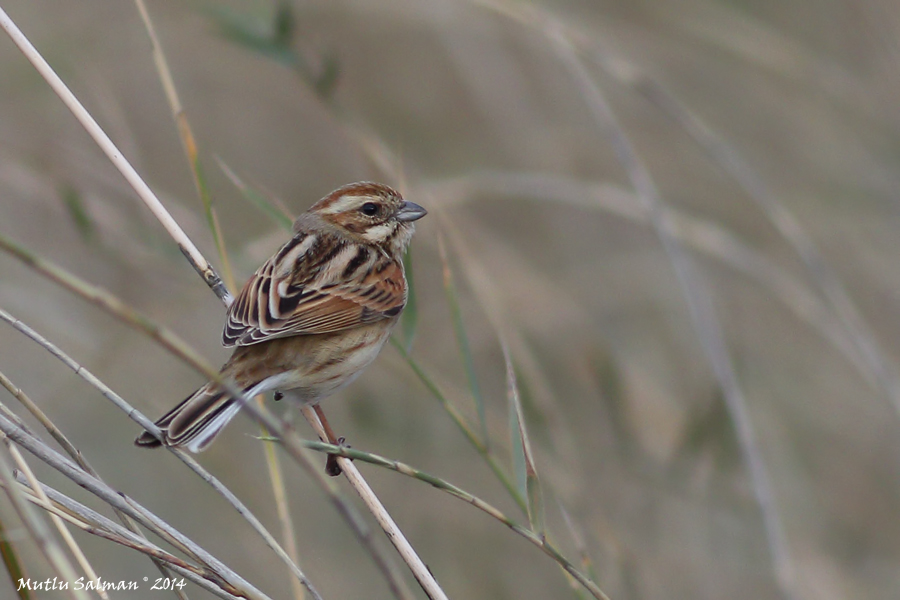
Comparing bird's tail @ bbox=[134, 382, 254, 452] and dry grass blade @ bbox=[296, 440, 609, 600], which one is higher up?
bird's tail @ bbox=[134, 382, 254, 452]

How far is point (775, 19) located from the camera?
5000mm

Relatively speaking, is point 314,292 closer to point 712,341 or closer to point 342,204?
point 342,204

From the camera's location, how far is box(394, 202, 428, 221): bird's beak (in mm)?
3384

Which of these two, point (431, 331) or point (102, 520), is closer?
point (102, 520)

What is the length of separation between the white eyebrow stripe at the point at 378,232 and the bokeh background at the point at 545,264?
22 cm

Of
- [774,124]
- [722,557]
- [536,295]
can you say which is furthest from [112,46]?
[722,557]

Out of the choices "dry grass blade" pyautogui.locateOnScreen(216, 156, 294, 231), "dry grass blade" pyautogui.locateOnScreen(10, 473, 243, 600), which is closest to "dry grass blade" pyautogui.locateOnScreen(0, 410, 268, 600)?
"dry grass blade" pyautogui.locateOnScreen(10, 473, 243, 600)

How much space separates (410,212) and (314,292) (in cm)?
56

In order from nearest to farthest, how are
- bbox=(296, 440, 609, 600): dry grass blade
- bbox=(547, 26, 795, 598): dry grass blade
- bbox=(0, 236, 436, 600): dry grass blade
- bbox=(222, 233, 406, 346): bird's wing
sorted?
bbox=(0, 236, 436, 600): dry grass blade → bbox=(296, 440, 609, 600): dry grass blade → bbox=(222, 233, 406, 346): bird's wing → bbox=(547, 26, 795, 598): dry grass blade

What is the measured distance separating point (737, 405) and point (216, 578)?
5.63 ft

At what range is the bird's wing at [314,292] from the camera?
274 centimetres

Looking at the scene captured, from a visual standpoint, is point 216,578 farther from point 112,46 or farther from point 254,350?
point 112,46

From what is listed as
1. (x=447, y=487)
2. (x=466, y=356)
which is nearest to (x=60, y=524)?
(x=447, y=487)

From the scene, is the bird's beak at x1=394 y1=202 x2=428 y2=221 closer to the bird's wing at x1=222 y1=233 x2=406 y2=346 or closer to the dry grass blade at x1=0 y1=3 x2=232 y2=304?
the bird's wing at x1=222 y1=233 x2=406 y2=346
